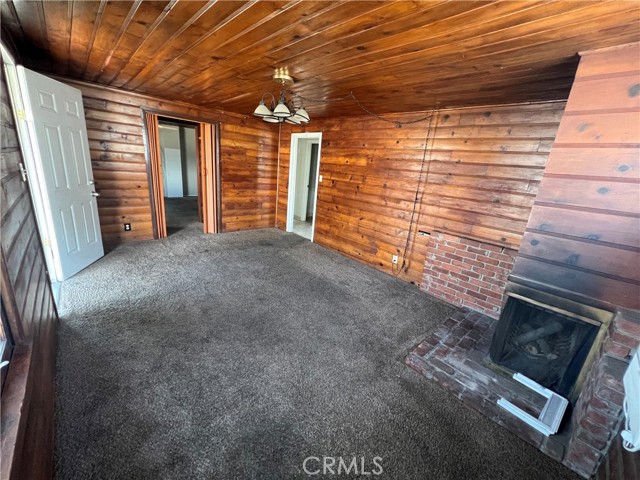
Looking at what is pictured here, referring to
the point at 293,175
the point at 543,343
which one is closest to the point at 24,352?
the point at 543,343

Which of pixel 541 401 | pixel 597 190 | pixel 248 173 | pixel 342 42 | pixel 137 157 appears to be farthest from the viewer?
pixel 248 173

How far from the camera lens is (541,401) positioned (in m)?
1.78

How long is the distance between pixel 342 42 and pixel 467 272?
8.29 ft

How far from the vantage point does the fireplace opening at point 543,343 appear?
1.70 m

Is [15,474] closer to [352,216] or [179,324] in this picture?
[179,324]

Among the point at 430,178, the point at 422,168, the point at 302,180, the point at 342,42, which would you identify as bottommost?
the point at 302,180

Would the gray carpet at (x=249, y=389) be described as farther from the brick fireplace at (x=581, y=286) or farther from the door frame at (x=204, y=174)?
the door frame at (x=204, y=174)

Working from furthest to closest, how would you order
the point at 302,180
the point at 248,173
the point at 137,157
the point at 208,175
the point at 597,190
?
the point at 302,180, the point at 248,173, the point at 208,175, the point at 137,157, the point at 597,190

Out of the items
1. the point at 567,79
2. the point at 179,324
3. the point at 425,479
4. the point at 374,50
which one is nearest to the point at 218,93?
the point at 374,50

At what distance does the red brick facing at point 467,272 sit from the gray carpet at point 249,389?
0.84ft

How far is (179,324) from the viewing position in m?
2.28

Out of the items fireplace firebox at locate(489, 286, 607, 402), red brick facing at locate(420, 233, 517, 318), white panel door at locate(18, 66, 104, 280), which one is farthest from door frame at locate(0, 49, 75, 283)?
red brick facing at locate(420, 233, 517, 318)

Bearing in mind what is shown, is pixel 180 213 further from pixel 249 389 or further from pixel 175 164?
pixel 249 389

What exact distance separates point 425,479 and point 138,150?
4780mm
